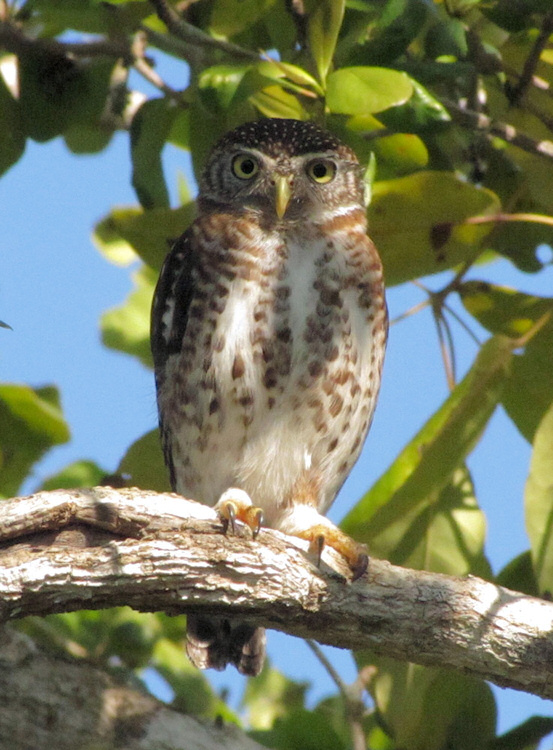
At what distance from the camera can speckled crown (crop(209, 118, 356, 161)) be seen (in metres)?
4.57

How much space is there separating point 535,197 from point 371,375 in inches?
34.7

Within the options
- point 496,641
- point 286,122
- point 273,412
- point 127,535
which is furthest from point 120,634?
point 286,122

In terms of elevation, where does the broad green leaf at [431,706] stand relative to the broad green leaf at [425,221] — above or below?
below

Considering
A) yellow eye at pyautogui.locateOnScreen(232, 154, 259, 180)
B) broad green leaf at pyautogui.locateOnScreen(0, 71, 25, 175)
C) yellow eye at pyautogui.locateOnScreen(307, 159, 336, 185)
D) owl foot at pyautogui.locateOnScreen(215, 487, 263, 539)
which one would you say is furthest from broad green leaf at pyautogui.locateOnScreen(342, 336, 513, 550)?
broad green leaf at pyautogui.locateOnScreen(0, 71, 25, 175)

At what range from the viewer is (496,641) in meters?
3.24

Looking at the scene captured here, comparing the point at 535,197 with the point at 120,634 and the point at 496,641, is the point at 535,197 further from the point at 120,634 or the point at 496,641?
the point at 120,634

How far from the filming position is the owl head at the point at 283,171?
4.56 metres

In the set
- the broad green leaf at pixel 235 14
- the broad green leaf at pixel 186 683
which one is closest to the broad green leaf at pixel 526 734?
the broad green leaf at pixel 186 683

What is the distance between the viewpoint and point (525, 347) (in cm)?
418

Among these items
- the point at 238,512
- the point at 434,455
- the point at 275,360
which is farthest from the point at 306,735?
the point at 275,360

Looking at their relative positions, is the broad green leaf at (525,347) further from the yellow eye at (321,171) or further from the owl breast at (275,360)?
the yellow eye at (321,171)

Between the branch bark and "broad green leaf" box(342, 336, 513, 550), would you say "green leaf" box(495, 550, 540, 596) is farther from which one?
the branch bark

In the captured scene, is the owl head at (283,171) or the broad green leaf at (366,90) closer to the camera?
the broad green leaf at (366,90)

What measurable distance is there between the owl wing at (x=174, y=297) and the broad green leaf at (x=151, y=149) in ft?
0.68
